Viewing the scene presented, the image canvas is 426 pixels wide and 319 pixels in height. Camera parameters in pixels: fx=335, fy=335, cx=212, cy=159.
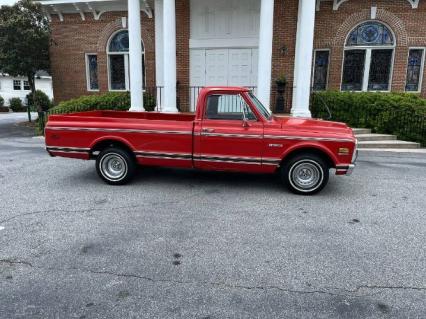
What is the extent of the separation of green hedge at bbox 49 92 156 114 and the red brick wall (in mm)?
1665

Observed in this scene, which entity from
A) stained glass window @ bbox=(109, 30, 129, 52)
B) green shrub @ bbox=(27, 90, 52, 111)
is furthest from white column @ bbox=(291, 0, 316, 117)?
green shrub @ bbox=(27, 90, 52, 111)

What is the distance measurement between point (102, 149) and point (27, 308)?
3877mm

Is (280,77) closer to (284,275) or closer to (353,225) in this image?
(353,225)

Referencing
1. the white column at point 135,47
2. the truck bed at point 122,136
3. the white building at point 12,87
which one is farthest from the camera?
the white building at point 12,87

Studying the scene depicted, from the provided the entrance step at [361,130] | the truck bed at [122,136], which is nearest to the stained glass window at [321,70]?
the entrance step at [361,130]

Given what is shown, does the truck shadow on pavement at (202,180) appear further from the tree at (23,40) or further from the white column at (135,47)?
the tree at (23,40)

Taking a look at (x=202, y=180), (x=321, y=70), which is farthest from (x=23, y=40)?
(x=202, y=180)

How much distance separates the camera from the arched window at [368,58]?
13062 mm

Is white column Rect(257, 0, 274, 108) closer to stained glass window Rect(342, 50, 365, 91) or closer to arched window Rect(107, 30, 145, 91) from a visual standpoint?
stained glass window Rect(342, 50, 365, 91)

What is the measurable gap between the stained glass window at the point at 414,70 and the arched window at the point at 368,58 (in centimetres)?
72

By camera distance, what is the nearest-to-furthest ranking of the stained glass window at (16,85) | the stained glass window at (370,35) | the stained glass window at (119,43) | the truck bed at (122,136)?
1. the truck bed at (122,136)
2. the stained glass window at (370,35)
3. the stained glass window at (119,43)
4. the stained glass window at (16,85)

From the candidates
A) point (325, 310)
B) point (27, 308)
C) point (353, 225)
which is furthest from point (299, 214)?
point (27, 308)

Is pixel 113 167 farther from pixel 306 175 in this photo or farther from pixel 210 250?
pixel 306 175

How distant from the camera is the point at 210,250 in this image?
12.6 ft
